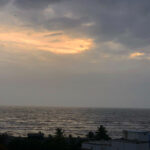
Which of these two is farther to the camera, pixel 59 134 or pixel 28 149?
pixel 59 134

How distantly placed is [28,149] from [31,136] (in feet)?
81.8

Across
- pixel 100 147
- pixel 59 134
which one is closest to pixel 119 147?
pixel 100 147

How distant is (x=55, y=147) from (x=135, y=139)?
8.83 metres

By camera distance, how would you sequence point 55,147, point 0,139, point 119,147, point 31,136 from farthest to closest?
1. point 31,136
2. point 0,139
3. point 55,147
4. point 119,147

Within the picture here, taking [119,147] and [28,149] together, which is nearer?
[119,147]

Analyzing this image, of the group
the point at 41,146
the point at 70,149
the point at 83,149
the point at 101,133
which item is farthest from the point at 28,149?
the point at 101,133

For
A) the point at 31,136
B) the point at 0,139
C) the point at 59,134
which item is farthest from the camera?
the point at 31,136

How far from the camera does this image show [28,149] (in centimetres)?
3412

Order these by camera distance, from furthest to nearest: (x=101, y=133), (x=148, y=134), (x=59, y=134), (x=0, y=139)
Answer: (x=101, y=133) → (x=59, y=134) → (x=0, y=139) → (x=148, y=134)

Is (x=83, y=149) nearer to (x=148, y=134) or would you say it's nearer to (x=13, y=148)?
(x=148, y=134)

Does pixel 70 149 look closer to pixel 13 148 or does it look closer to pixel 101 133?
pixel 13 148

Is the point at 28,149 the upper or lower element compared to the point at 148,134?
lower

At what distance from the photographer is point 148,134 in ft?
102

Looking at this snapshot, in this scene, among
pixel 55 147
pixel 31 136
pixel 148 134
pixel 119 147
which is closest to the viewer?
pixel 119 147
